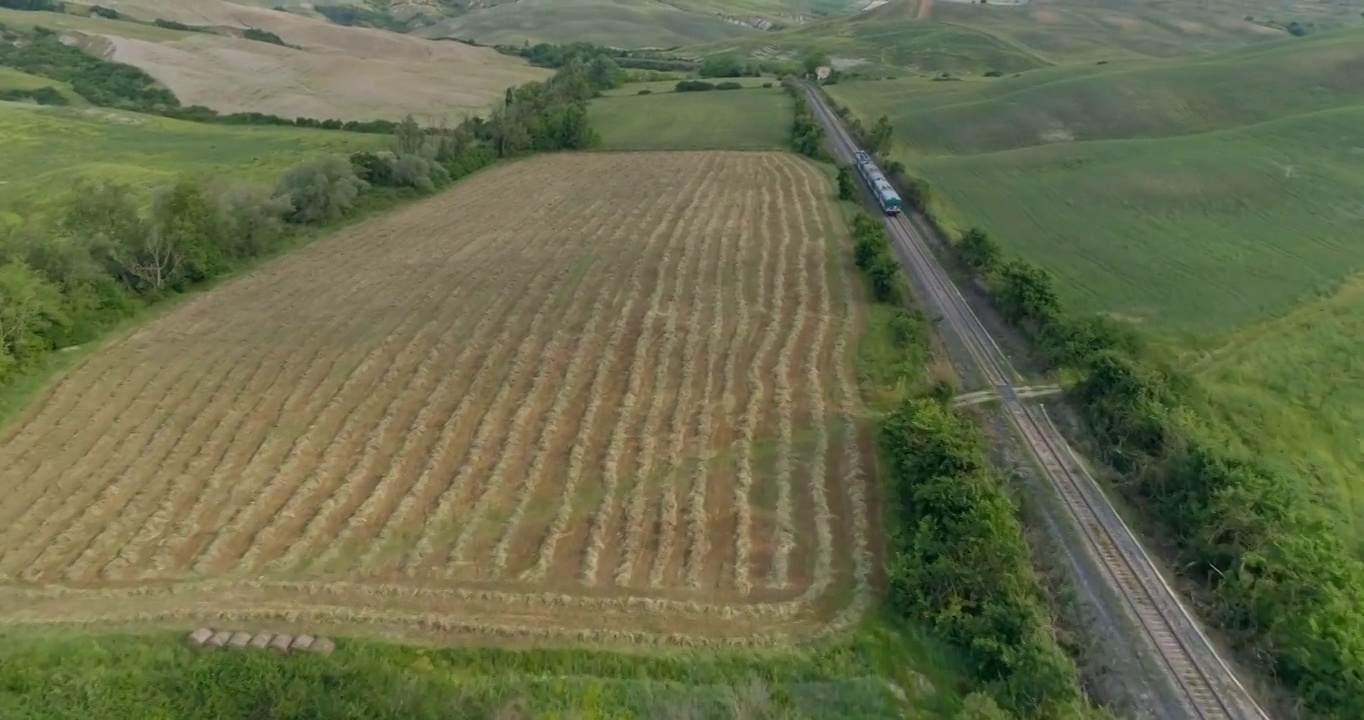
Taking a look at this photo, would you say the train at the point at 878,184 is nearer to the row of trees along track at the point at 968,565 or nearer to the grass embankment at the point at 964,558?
the grass embankment at the point at 964,558

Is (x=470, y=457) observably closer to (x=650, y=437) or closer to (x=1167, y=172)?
(x=650, y=437)

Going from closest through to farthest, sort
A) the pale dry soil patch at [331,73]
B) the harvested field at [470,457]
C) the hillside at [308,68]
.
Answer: the harvested field at [470,457] < the pale dry soil patch at [331,73] < the hillside at [308,68]

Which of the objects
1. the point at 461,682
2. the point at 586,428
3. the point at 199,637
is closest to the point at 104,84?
the point at 586,428

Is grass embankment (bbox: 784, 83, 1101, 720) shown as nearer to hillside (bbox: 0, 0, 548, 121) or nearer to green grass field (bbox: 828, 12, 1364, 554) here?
green grass field (bbox: 828, 12, 1364, 554)

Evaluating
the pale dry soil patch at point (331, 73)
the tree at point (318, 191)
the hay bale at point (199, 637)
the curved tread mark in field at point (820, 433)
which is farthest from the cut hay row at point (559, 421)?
the pale dry soil patch at point (331, 73)

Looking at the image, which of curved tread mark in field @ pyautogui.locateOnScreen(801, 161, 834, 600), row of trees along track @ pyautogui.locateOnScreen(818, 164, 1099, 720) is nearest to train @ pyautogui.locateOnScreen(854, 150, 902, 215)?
curved tread mark in field @ pyautogui.locateOnScreen(801, 161, 834, 600)

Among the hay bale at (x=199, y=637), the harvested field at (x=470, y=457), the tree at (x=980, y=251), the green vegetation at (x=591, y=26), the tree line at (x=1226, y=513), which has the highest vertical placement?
the green vegetation at (x=591, y=26)

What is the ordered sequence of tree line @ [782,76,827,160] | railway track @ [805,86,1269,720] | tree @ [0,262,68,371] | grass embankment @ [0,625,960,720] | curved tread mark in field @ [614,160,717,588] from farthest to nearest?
tree line @ [782,76,827,160] < tree @ [0,262,68,371] < curved tread mark in field @ [614,160,717,588] < railway track @ [805,86,1269,720] < grass embankment @ [0,625,960,720]
